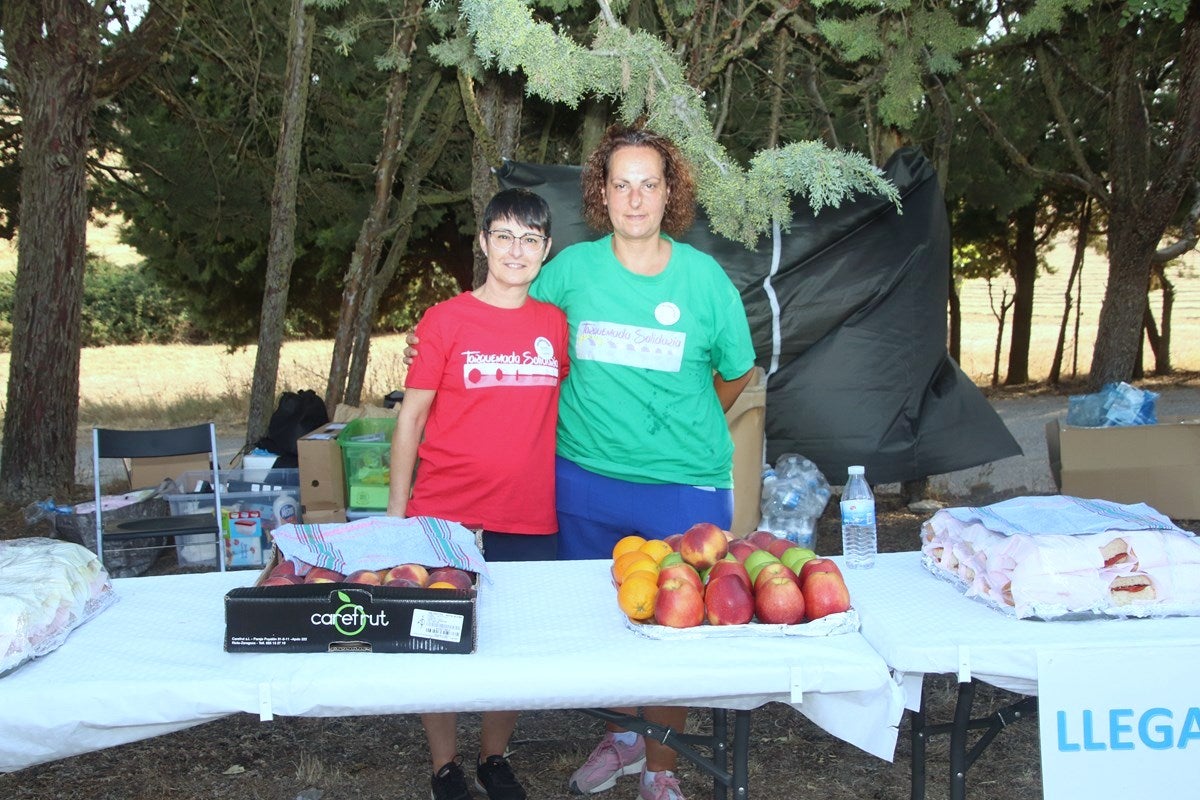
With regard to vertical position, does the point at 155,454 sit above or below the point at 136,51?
below

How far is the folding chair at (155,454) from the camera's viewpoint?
4.91m

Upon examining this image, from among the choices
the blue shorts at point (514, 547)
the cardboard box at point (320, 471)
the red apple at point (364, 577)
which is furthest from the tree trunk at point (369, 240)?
the red apple at point (364, 577)

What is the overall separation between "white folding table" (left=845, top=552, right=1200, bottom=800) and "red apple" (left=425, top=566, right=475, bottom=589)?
0.83 meters

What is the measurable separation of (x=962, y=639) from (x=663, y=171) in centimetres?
145

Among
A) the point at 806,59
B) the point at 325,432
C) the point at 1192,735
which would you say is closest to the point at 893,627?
the point at 1192,735

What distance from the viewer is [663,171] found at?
2.99m

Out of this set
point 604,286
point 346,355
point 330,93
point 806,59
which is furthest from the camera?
point 330,93

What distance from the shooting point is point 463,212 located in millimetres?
11867

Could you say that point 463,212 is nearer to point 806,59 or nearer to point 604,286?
point 806,59

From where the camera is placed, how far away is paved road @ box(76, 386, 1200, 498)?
25.7 feet

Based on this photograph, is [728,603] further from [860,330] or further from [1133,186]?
[1133,186]

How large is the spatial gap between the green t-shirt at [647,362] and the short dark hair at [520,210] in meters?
0.24

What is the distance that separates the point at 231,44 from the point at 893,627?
26.5ft

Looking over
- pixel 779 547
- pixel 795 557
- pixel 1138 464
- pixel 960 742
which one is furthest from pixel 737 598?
pixel 1138 464
